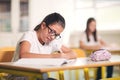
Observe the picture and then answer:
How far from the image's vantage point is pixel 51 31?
231 cm

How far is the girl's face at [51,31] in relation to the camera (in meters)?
2.29

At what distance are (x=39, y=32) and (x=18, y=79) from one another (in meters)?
0.47

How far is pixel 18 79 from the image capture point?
213 centimetres

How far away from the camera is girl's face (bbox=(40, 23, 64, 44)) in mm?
2289

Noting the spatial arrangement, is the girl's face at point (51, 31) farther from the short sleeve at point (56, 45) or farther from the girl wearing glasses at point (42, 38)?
the short sleeve at point (56, 45)

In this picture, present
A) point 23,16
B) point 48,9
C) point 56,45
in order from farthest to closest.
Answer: point 48,9
point 23,16
point 56,45

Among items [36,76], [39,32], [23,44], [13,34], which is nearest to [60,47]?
[39,32]

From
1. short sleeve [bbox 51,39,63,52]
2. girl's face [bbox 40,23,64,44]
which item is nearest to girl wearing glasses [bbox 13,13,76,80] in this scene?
girl's face [bbox 40,23,64,44]

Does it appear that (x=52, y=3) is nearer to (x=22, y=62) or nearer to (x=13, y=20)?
(x=13, y=20)

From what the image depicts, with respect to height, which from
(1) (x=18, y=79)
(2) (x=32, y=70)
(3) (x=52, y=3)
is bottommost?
(1) (x=18, y=79)

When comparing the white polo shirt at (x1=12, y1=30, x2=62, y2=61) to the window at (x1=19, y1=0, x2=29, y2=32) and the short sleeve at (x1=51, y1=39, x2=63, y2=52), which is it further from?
the window at (x1=19, y1=0, x2=29, y2=32)

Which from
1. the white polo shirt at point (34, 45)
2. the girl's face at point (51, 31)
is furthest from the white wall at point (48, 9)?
the girl's face at point (51, 31)

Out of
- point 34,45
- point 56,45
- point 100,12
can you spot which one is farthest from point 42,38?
point 100,12

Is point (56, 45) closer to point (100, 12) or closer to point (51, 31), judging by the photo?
point (51, 31)
